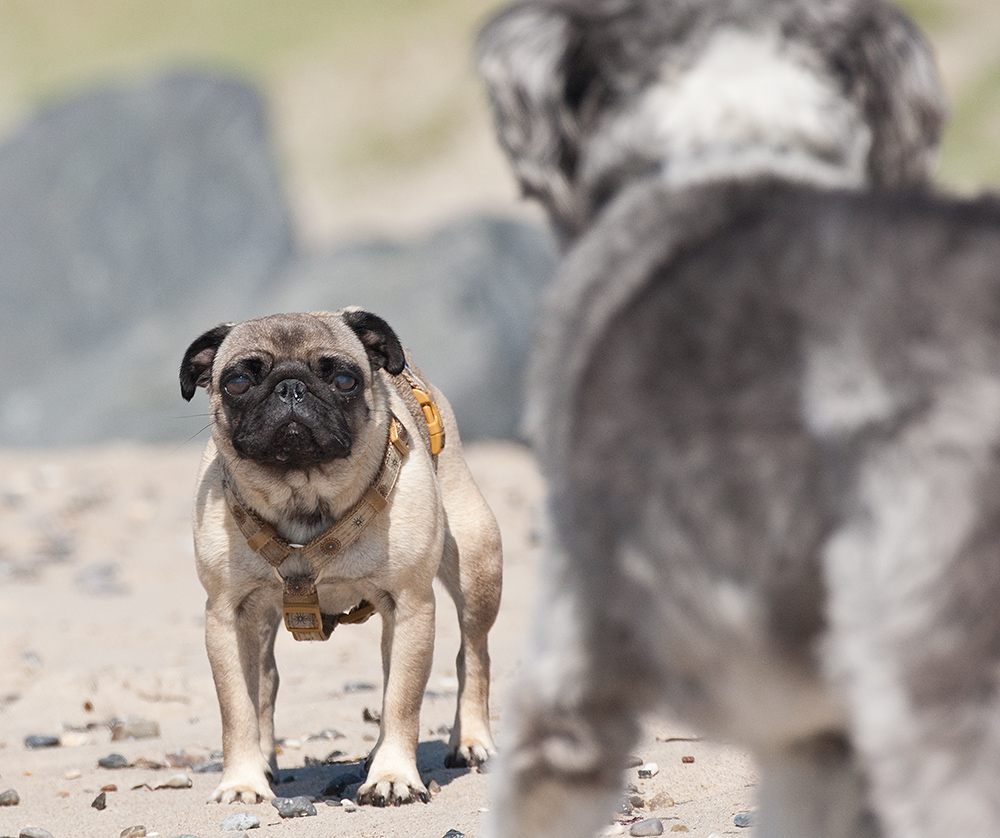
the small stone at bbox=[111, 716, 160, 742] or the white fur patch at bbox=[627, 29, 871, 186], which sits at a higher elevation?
the small stone at bbox=[111, 716, 160, 742]

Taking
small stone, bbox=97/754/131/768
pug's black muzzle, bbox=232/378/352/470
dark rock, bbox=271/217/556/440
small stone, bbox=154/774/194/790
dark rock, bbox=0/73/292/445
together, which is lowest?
small stone, bbox=154/774/194/790

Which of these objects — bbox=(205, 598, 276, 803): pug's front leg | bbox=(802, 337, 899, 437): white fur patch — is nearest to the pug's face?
bbox=(205, 598, 276, 803): pug's front leg

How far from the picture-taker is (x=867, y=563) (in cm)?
183

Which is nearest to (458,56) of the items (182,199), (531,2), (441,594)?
(182,199)

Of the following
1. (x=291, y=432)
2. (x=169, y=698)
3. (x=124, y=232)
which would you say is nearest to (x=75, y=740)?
(x=169, y=698)

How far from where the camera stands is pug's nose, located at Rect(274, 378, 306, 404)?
491cm

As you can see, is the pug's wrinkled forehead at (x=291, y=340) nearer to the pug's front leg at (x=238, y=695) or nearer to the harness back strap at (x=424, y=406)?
the harness back strap at (x=424, y=406)

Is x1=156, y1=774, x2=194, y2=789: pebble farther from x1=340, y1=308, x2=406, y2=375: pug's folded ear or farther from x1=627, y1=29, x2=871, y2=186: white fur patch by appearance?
x1=627, y1=29, x2=871, y2=186: white fur patch

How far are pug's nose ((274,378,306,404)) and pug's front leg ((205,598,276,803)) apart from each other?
2.55ft

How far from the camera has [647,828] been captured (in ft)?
12.3

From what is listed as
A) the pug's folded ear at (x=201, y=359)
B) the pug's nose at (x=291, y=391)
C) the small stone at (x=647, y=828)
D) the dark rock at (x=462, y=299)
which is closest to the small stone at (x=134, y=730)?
the pug's folded ear at (x=201, y=359)

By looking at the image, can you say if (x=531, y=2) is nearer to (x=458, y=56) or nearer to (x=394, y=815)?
(x=394, y=815)

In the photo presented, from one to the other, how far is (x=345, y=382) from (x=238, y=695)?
123cm

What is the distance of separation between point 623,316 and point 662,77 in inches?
20.7
